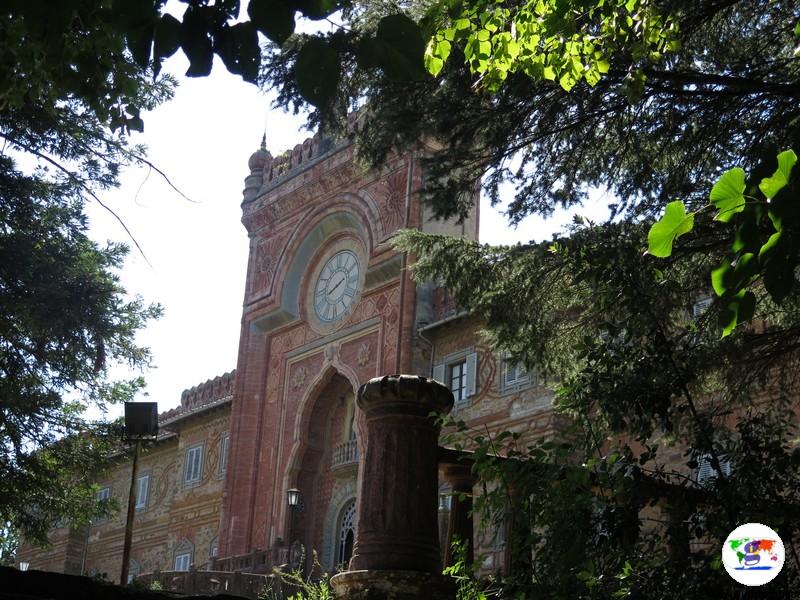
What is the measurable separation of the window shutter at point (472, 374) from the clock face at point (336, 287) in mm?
3540

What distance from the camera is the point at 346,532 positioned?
19938 millimetres

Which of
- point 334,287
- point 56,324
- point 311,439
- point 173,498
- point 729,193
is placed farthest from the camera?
point 173,498

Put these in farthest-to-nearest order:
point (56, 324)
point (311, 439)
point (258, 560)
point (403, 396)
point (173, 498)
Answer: point (173, 498) → point (311, 439) → point (258, 560) → point (56, 324) → point (403, 396)

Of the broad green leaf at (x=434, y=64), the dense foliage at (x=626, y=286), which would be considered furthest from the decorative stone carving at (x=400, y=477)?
the broad green leaf at (x=434, y=64)

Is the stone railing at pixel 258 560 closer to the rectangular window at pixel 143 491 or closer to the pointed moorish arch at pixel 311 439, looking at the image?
the pointed moorish arch at pixel 311 439

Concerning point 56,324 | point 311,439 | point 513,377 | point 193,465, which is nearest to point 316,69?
point 56,324

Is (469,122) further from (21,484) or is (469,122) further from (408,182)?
(408,182)

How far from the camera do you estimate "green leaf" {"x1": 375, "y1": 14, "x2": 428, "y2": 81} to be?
2.74 m

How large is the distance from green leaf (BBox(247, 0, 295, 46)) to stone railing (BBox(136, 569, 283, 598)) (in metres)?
11.9

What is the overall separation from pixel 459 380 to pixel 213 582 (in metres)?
5.46

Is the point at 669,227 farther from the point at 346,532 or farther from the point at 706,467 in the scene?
the point at 346,532

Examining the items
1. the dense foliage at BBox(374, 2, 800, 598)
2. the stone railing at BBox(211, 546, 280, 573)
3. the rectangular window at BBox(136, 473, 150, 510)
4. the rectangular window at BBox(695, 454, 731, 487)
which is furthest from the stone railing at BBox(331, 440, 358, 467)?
the dense foliage at BBox(374, 2, 800, 598)

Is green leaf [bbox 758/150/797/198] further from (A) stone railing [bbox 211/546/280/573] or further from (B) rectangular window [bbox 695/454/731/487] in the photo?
(A) stone railing [bbox 211/546/280/573]

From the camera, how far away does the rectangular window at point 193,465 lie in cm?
2509
